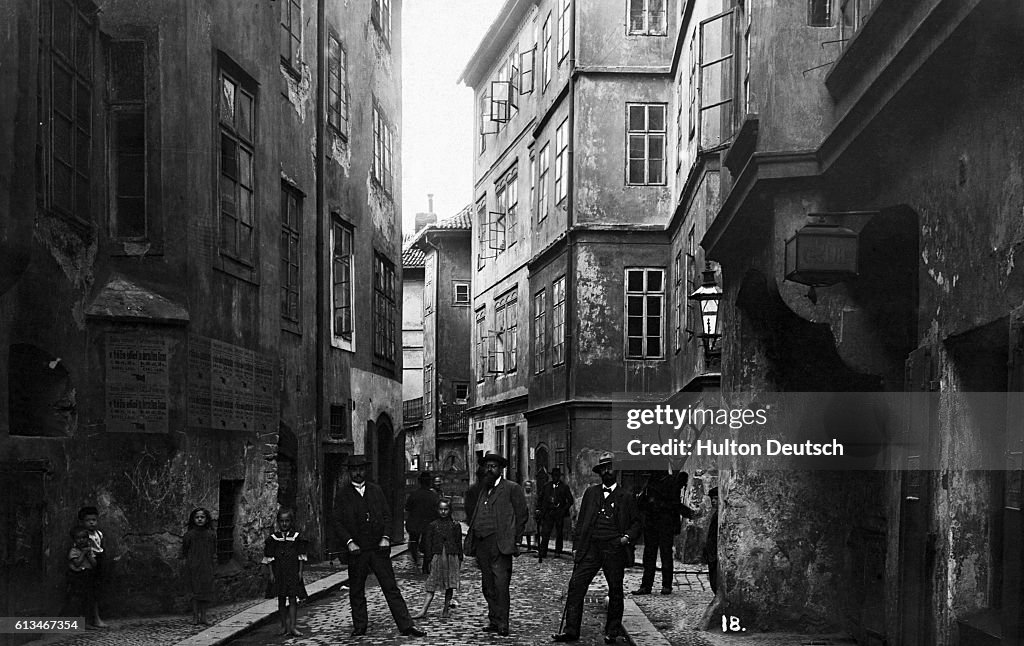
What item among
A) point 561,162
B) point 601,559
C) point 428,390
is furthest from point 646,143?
point 428,390

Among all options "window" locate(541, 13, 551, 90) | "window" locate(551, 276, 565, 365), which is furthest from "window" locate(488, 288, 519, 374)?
"window" locate(541, 13, 551, 90)

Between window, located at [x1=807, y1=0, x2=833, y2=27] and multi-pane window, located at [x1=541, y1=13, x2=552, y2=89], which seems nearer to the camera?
window, located at [x1=807, y1=0, x2=833, y2=27]

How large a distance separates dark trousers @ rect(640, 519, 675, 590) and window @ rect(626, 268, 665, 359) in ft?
37.2

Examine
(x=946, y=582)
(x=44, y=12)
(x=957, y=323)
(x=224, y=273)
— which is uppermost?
(x=44, y=12)

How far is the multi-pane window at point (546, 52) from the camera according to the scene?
104 ft

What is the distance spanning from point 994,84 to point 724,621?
6546 millimetres

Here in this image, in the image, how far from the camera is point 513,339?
3591 cm

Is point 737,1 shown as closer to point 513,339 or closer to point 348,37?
point 348,37

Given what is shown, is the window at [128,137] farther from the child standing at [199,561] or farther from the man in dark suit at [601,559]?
the man in dark suit at [601,559]

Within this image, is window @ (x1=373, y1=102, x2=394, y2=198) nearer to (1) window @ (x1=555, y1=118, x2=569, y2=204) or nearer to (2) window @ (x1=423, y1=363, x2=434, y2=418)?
(1) window @ (x1=555, y1=118, x2=569, y2=204)

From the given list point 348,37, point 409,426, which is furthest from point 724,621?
point 409,426

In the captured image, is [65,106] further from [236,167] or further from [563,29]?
[563,29]

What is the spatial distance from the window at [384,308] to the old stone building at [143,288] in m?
6.50

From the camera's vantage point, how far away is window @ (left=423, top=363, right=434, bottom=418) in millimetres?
48438
